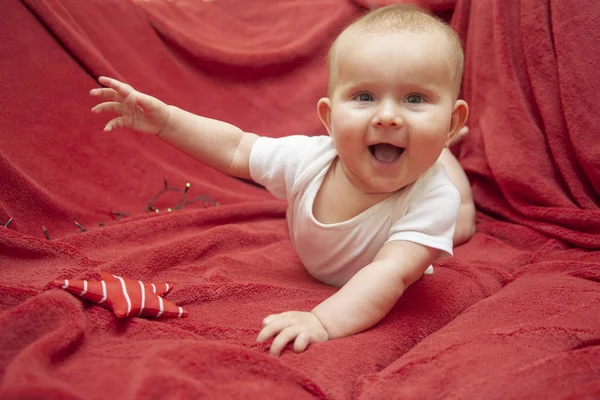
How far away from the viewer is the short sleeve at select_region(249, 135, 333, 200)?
3.15 feet

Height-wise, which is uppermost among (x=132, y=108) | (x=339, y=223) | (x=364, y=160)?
(x=132, y=108)

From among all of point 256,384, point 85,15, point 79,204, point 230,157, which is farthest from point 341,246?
point 85,15

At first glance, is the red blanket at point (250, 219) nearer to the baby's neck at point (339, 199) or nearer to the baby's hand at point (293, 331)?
the baby's hand at point (293, 331)

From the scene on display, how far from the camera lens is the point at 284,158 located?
96 centimetres

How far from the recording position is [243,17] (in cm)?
151

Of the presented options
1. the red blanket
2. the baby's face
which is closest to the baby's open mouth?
the baby's face

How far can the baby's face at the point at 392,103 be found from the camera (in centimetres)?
77

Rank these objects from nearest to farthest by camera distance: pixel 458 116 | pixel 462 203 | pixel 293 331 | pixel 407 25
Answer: pixel 293 331, pixel 407 25, pixel 458 116, pixel 462 203

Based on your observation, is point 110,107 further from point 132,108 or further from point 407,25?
point 407,25

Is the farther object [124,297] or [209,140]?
[209,140]

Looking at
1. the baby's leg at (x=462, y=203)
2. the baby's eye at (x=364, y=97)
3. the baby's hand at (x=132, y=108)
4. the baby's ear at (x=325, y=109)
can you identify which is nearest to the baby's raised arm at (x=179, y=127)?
the baby's hand at (x=132, y=108)

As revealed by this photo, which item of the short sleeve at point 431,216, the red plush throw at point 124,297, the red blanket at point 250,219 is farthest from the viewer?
the short sleeve at point 431,216

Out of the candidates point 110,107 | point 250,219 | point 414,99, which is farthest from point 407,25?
point 250,219

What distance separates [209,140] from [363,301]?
40 centimetres
